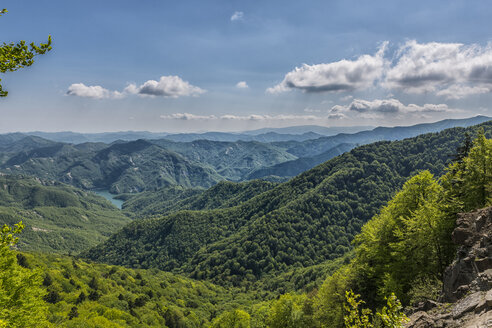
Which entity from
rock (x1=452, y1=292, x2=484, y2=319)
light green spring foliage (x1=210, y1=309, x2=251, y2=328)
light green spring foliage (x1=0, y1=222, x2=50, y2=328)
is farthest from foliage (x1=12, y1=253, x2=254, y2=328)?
rock (x1=452, y1=292, x2=484, y2=319)

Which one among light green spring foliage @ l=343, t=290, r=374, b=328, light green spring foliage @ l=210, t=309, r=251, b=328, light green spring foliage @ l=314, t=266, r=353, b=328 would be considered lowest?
light green spring foliage @ l=210, t=309, r=251, b=328

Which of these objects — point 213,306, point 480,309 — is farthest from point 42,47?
point 213,306

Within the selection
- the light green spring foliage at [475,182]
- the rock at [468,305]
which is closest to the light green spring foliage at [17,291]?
the rock at [468,305]

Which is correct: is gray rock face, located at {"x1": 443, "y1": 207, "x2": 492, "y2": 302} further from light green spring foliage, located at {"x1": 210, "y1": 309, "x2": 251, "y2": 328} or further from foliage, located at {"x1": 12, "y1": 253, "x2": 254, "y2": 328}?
foliage, located at {"x1": 12, "y1": 253, "x2": 254, "y2": 328}

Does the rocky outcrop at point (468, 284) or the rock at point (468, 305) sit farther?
the rock at point (468, 305)

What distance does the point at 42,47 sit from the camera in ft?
37.3

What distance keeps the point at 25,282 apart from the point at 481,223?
47.4 meters

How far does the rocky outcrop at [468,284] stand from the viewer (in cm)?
1653

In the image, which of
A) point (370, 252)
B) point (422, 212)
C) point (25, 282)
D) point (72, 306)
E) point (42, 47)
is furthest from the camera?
point (72, 306)

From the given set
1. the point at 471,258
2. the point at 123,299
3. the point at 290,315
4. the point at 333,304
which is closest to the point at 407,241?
the point at 471,258

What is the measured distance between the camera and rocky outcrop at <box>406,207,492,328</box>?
16531 mm

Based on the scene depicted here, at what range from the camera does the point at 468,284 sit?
2297 cm

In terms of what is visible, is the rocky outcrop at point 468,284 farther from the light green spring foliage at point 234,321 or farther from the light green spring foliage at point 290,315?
the light green spring foliage at point 234,321

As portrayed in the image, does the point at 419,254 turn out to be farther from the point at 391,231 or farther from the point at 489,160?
the point at 489,160
